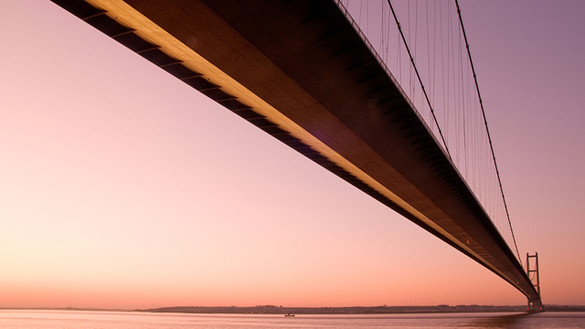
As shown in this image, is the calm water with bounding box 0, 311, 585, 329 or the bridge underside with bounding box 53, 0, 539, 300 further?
the calm water with bounding box 0, 311, 585, 329

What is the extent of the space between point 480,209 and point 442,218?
3.25m

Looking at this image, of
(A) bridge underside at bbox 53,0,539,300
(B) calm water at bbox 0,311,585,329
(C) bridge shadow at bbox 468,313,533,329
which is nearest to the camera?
(A) bridge underside at bbox 53,0,539,300

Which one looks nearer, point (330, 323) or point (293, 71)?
point (293, 71)

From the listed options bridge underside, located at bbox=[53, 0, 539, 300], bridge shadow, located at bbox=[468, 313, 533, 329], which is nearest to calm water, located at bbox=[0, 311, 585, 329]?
bridge shadow, located at bbox=[468, 313, 533, 329]

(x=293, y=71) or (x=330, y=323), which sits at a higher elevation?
(x=293, y=71)

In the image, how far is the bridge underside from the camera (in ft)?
39.1

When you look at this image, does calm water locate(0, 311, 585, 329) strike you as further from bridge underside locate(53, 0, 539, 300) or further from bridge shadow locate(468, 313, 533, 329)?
bridge underside locate(53, 0, 539, 300)

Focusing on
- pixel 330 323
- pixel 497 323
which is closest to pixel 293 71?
pixel 497 323

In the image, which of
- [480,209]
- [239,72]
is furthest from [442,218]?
[239,72]

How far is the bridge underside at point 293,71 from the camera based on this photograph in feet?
→ 39.1

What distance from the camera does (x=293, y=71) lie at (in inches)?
567

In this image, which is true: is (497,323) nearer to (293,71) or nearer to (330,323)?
(330,323)

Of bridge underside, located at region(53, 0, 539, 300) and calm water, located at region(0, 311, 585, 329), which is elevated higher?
bridge underside, located at region(53, 0, 539, 300)

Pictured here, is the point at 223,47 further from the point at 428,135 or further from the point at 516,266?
the point at 516,266
